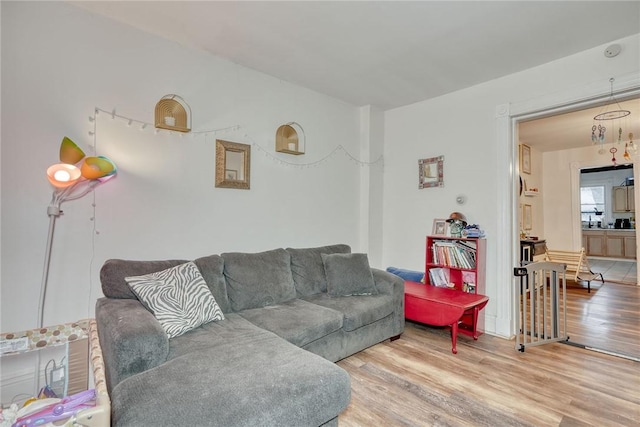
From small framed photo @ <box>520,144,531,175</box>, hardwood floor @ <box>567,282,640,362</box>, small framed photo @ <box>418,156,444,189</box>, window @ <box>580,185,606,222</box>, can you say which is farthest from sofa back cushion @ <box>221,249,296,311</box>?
window @ <box>580,185,606,222</box>

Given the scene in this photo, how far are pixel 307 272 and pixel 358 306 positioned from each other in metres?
0.62

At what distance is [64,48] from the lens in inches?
84.0

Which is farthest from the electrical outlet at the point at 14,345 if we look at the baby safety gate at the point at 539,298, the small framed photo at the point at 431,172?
the small framed photo at the point at 431,172

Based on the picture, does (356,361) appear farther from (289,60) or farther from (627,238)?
(627,238)

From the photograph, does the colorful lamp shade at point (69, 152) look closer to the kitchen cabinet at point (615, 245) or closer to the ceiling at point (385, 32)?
the ceiling at point (385, 32)

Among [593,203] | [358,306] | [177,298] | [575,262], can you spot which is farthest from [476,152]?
[593,203]

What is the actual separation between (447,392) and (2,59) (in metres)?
3.53

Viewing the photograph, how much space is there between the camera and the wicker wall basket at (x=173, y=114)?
2514 millimetres

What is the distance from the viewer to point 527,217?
568 centimetres

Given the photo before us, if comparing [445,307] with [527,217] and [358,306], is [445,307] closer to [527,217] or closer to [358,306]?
[358,306]

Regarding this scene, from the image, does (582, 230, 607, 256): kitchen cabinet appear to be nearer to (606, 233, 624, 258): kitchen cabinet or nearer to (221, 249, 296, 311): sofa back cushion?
(606, 233, 624, 258): kitchen cabinet

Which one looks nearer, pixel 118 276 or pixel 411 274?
pixel 118 276

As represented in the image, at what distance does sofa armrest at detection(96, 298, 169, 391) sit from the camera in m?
1.49

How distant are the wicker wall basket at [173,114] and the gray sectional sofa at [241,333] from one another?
1.10 meters
